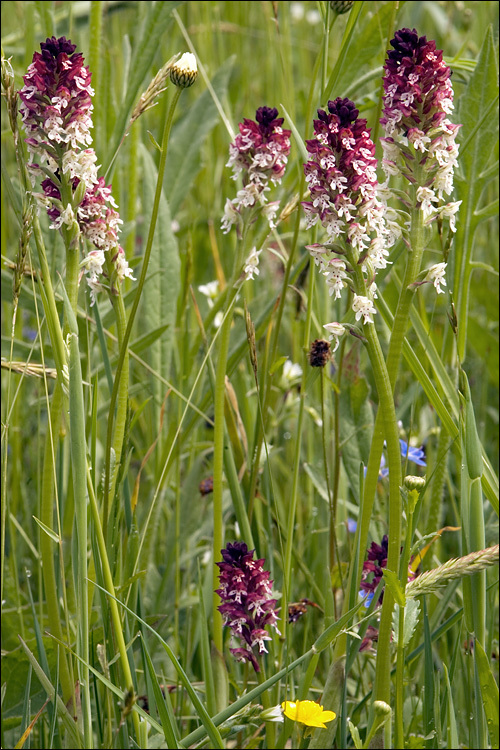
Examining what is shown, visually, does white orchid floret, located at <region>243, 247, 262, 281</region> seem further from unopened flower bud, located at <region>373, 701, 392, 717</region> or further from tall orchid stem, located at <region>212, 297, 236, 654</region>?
unopened flower bud, located at <region>373, 701, 392, 717</region>

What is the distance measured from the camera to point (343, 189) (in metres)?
1.01

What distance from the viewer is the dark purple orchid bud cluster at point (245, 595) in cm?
119

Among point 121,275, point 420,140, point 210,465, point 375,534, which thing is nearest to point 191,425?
point 210,465

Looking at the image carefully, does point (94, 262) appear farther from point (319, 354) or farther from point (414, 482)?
point (414, 482)

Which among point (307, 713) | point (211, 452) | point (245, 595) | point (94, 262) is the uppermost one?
point (94, 262)

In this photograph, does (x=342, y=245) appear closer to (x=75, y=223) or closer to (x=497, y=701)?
(x=75, y=223)

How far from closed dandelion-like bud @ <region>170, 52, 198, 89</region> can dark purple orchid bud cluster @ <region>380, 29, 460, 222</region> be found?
0.82ft

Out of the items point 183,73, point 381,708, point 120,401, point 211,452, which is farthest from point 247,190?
point 211,452

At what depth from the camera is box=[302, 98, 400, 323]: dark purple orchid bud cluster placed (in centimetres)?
102

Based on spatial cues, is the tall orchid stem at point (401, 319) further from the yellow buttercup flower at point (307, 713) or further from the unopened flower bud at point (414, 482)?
the yellow buttercup flower at point (307, 713)

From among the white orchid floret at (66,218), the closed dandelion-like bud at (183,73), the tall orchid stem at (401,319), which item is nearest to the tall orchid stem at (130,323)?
the closed dandelion-like bud at (183,73)

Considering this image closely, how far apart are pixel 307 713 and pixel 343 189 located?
664 millimetres

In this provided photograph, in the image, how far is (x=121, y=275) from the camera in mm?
1266

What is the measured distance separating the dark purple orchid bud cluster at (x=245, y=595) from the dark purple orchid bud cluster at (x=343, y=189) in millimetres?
411
